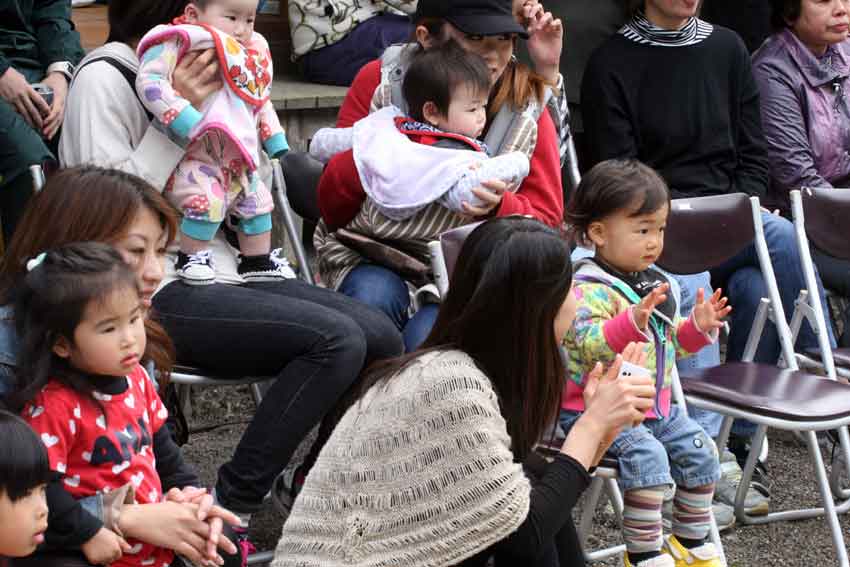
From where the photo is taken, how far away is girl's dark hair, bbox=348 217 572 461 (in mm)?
2742

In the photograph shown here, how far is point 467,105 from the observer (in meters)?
4.03

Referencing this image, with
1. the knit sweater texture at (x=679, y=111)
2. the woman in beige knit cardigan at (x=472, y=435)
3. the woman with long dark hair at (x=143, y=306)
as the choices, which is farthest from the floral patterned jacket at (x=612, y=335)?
the knit sweater texture at (x=679, y=111)

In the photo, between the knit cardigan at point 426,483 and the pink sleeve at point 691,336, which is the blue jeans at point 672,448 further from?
the knit cardigan at point 426,483

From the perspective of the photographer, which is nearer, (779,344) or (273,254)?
(273,254)

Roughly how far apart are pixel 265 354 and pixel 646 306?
0.98 metres

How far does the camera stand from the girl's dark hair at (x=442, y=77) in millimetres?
4004

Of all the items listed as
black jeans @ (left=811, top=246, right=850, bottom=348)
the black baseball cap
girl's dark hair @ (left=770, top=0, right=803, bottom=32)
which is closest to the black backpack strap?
the black baseball cap

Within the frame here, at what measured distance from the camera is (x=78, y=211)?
9.63ft

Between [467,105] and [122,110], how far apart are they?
39.3 inches

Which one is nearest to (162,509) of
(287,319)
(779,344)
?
(287,319)

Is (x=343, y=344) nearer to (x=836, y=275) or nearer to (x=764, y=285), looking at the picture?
(x=764, y=285)

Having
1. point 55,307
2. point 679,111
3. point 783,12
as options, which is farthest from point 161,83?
point 783,12

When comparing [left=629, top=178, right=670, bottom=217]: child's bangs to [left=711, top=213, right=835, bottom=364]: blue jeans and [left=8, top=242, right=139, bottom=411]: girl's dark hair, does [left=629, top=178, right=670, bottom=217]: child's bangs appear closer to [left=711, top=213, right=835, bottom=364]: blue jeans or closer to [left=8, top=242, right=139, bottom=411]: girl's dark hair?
[left=711, top=213, right=835, bottom=364]: blue jeans

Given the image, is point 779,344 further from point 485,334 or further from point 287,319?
point 485,334
